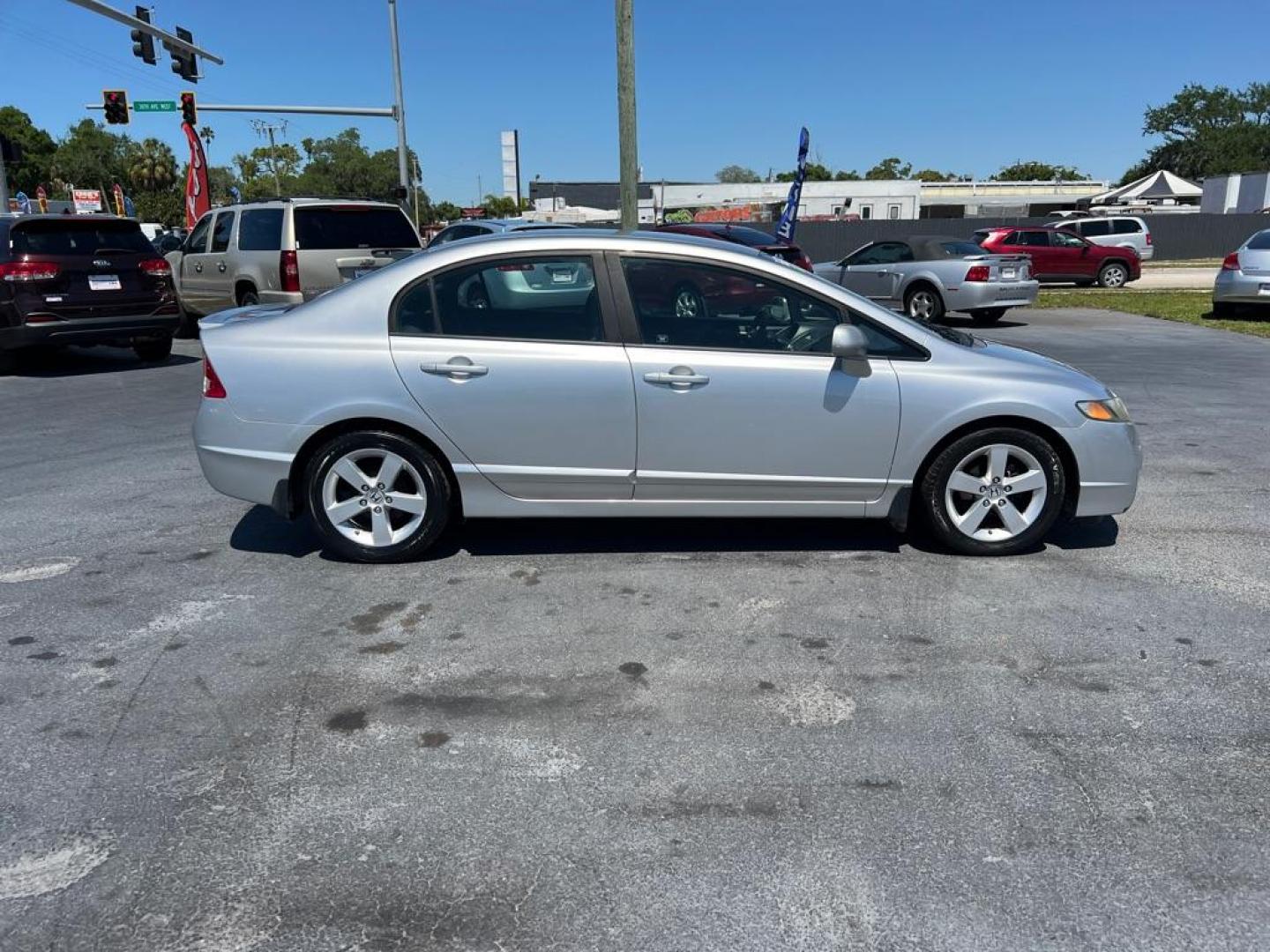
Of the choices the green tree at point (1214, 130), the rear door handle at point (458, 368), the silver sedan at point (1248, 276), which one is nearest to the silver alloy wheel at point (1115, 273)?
the silver sedan at point (1248, 276)

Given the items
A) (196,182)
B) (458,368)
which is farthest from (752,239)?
(196,182)

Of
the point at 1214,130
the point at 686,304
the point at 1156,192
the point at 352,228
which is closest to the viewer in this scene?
the point at 686,304

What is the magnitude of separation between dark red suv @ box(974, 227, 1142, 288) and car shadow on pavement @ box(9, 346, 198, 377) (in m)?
20.4

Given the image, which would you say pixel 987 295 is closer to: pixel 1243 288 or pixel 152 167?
pixel 1243 288

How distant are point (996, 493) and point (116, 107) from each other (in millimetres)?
27463

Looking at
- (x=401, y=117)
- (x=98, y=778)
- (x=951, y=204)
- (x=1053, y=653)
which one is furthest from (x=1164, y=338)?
(x=951, y=204)

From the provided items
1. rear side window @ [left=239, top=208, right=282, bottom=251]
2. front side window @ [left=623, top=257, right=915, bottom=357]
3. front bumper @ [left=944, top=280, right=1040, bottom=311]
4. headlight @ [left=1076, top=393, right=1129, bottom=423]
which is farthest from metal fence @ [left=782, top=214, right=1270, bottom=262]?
front side window @ [left=623, top=257, right=915, bottom=357]

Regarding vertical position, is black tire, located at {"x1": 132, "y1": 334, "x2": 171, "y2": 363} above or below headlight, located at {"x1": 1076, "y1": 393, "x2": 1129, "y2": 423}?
below

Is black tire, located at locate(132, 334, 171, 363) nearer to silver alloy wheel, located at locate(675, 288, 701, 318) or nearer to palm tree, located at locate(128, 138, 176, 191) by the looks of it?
silver alloy wheel, located at locate(675, 288, 701, 318)

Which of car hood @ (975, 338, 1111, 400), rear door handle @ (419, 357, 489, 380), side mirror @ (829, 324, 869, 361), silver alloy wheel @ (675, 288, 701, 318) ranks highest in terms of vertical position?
silver alloy wheel @ (675, 288, 701, 318)

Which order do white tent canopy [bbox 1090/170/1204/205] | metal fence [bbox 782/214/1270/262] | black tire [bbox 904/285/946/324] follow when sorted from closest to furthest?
black tire [bbox 904/285/946/324], metal fence [bbox 782/214/1270/262], white tent canopy [bbox 1090/170/1204/205]

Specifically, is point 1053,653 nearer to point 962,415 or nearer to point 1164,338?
point 962,415

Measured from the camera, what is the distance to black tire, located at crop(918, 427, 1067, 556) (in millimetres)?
4887

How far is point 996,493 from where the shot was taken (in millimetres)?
4969
